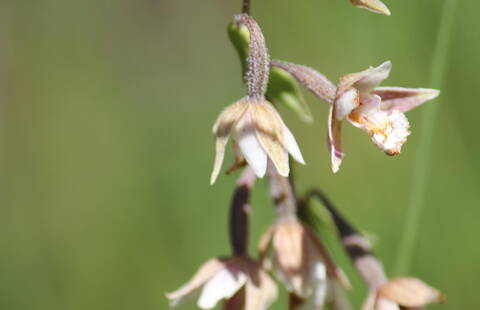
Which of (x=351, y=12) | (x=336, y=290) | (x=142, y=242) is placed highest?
(x=351, y=12)

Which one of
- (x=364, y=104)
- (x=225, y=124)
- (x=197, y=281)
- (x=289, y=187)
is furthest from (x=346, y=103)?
(x=197, y=281)

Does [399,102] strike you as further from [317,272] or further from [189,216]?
[189,216]

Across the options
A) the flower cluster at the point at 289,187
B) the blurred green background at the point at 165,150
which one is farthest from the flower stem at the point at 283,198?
the blurred green background at the point at 165,150

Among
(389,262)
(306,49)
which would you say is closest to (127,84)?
(306,49)

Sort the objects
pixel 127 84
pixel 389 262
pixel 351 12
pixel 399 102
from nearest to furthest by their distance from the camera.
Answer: pixel 399 102 → pixel 389 262 → pixel 351 12 → pixel 127 84

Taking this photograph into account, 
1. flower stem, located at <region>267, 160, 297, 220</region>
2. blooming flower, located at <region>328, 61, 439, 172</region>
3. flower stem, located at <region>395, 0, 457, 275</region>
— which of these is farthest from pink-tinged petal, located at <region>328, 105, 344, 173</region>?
flower stem, located at <region>395, 0, 457, 275</region>

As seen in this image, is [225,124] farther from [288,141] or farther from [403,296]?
[403,296]

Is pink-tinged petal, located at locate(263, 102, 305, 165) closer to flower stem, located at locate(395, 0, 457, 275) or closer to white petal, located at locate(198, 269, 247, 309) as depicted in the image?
white petal, located at locate(198, 269, 247, 309)

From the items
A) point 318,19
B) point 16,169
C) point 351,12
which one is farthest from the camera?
point 16,169
